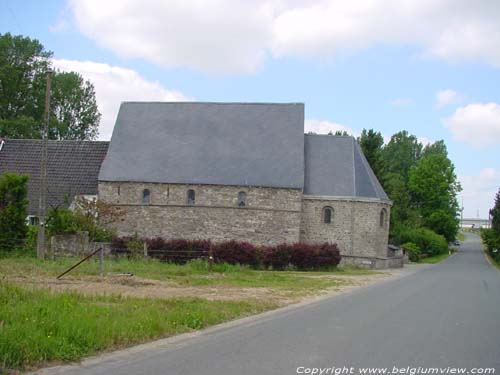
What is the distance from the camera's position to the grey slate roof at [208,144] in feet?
126

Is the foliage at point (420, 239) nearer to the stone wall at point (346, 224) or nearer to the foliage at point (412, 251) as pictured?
the foliage at point (412, 251)

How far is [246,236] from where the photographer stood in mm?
38062

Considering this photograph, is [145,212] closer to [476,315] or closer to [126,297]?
[126,297]

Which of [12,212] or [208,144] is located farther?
[208,144]

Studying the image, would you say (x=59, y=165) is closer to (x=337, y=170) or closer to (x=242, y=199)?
(x=242, y=199)

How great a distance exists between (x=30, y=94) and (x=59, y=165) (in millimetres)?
16987

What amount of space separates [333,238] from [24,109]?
32240 millimetres

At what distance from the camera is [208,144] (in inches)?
1588

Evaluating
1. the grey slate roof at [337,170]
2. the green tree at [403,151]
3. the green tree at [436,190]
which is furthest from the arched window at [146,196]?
the green tree at [403,151]

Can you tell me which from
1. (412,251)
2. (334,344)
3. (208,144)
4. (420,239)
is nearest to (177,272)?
(334,344)

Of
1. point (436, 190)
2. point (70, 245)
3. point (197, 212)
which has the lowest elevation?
point (70, 245)

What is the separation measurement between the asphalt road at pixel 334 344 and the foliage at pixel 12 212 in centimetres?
1874

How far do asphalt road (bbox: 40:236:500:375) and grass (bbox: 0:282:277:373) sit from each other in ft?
1.92

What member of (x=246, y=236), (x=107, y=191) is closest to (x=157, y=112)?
(x=107, y=191)
